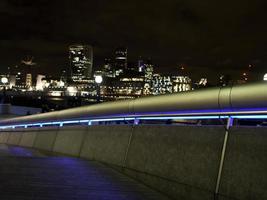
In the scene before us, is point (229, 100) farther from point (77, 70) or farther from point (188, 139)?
point (77, 70)

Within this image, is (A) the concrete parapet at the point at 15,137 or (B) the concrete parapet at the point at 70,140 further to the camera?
(A) the concrete parapet at the point at 15,137

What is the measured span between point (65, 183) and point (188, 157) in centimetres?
236

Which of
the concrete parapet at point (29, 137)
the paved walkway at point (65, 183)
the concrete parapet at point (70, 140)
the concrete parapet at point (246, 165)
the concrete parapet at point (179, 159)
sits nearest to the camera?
the concrete parapet at point (246, 165)

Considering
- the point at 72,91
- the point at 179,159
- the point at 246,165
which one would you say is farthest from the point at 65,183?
the point at 72,91

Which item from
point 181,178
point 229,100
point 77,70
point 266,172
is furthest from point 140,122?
point 77,70

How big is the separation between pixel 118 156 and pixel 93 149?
5.97 ft

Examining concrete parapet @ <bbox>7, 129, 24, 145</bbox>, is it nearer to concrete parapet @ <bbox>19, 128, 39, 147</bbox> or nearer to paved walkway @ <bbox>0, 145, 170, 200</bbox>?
concrete parapet @ <bbox>19, 128, 39, 147</bbox>

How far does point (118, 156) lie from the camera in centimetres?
966

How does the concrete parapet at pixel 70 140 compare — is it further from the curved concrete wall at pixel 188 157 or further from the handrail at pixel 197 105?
the curved concrete wall at pixel 188 157

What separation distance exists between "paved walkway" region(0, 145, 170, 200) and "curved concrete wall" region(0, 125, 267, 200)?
0.30m

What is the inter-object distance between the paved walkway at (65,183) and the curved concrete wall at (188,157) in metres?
0.30

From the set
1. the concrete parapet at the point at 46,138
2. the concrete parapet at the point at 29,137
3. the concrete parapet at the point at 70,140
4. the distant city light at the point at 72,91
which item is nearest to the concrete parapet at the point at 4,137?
the concrete parapet at the point at 29,137

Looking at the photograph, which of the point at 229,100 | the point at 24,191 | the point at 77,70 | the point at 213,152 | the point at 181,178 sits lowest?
the point at 24,191

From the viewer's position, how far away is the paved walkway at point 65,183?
7.15 metres
